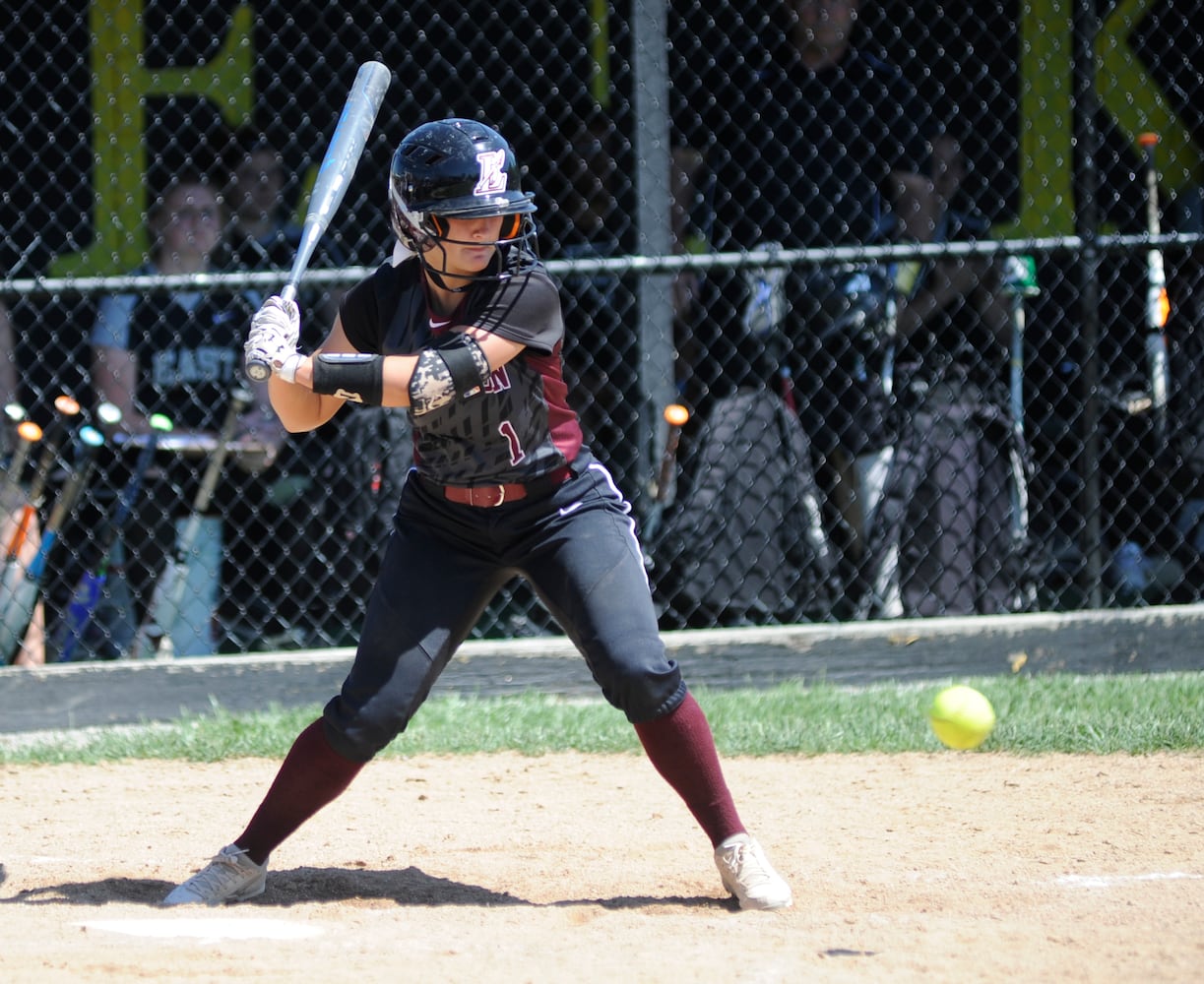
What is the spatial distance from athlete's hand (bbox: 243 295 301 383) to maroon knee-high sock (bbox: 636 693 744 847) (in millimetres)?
989

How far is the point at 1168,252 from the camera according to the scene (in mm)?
6594

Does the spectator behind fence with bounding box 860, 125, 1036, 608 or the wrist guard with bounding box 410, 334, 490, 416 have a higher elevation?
the wrist guard with bounding box 410, 334, 490, 416

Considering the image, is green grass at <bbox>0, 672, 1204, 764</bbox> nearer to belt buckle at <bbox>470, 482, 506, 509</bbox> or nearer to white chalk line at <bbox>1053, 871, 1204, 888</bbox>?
white chalk line at <bbox>1053, 871, 1204, 888</bbox>

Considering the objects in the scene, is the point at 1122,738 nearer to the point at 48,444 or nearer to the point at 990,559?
the point at 990,559

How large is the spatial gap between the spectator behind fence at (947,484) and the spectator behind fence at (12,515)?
9.76 feet

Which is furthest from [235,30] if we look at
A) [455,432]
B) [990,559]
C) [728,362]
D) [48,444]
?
[455,432]

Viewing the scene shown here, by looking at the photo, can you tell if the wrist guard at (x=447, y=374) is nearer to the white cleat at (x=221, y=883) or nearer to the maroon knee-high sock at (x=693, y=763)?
the maroon knee-high sock at (x=693, y=763)

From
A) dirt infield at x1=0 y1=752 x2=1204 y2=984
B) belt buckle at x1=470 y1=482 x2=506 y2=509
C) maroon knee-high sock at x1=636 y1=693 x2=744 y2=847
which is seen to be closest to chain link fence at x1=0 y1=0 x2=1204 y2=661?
dirt infield at x1=0 y1=752 x2=1204 y2=984

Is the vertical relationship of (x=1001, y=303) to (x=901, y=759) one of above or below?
above

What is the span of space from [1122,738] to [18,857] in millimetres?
3013

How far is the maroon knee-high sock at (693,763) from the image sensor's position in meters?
2.94

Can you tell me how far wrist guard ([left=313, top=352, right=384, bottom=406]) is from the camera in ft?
9.13

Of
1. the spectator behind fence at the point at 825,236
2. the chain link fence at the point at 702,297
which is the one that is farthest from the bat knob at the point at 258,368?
the spectator behind fence at the point at 825,236

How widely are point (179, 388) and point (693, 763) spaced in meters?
3.60
